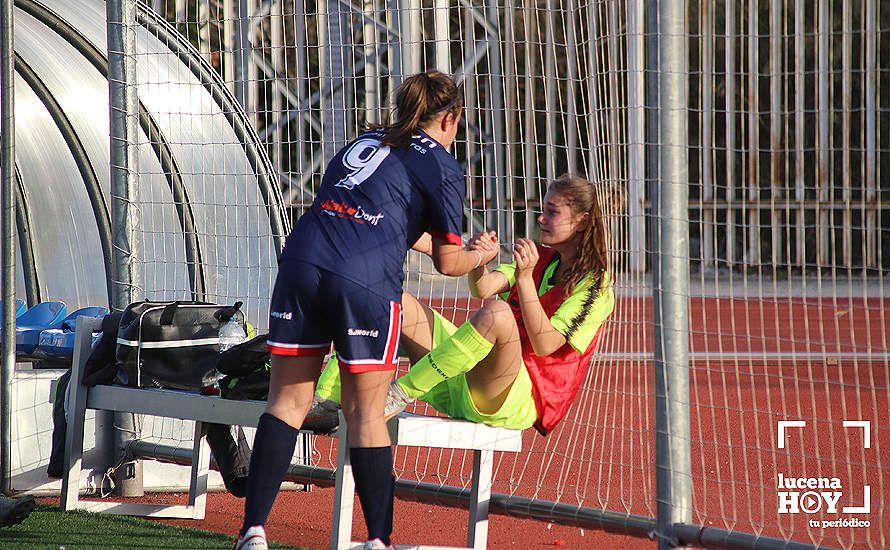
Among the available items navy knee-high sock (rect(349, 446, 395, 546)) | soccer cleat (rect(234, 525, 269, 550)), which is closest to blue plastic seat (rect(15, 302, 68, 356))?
soccer cleat (rect(234, 525, 269, 550))

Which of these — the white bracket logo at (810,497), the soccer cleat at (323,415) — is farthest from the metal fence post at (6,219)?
the white bracket logo at (810,497)

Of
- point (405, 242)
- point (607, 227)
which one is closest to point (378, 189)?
point (405, 242)

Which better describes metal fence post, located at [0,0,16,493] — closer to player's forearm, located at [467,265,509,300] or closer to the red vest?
player's forearm, located at [467,265,509,300]

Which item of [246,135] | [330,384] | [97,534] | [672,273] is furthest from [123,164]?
[672,273]

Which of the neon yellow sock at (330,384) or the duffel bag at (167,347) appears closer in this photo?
the neon yellow sock at (330,384)

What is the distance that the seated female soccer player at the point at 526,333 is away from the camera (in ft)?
13.8

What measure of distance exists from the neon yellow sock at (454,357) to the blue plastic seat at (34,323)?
3.30 metres

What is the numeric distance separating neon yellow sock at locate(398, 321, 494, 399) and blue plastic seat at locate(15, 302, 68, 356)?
3299 mm

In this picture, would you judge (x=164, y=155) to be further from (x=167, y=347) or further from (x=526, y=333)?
(x=526, y=333)

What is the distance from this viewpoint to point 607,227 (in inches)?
198

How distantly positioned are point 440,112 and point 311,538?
87.0 inches

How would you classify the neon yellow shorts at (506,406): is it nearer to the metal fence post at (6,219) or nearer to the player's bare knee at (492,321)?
the player's bare knee at (492,321)

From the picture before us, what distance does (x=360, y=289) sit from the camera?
376cm

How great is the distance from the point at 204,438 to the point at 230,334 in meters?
0.61
